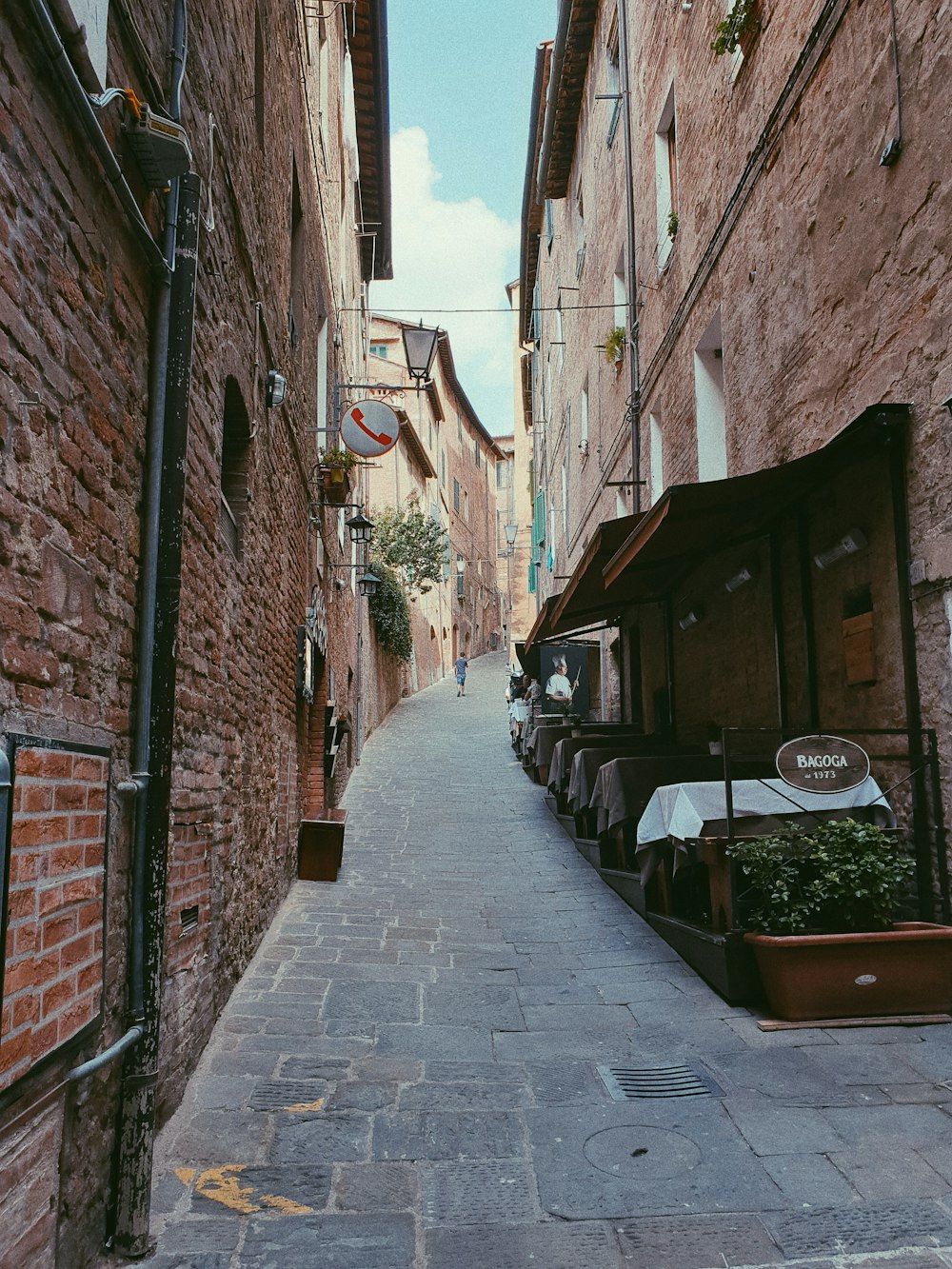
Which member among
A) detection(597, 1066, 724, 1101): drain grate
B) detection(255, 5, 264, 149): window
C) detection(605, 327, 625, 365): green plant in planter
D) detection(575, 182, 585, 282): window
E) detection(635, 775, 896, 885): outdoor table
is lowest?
detection(597, 1066, 724, 1101): drain grate

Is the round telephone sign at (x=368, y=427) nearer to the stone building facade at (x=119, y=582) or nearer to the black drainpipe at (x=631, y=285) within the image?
the black drainpipe at (x=631, y=285)

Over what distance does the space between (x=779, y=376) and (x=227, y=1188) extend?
5881 mm

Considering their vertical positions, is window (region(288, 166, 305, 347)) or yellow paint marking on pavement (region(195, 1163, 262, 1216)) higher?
window (region(288, 166, 305, 347))

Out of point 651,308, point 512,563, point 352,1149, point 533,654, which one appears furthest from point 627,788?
point 512,563

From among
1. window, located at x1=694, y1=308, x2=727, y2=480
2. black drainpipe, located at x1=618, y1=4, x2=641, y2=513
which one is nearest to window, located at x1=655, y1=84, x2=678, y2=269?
black drainpipe, located at x1=618, y1=4, x2=641, y2=513

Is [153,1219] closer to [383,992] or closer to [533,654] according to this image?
[383,992]

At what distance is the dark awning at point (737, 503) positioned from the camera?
5.05 m

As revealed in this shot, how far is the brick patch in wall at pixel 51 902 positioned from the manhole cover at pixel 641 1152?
5.86ft

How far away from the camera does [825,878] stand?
15.4 ft

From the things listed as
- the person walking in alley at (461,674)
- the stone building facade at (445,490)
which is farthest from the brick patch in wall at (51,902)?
the person walking in alley at (461,674)

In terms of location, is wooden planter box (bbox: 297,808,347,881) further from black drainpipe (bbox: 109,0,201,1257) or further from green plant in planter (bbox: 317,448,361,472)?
black drainpipe (bbox: 109,0,201,1257)

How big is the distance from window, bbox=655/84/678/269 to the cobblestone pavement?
24.7 feet

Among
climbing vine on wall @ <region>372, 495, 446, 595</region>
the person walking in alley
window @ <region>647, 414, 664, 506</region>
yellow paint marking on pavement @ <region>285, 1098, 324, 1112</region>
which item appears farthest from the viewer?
the person walking in alley

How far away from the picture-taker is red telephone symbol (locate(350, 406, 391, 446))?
9766mm
